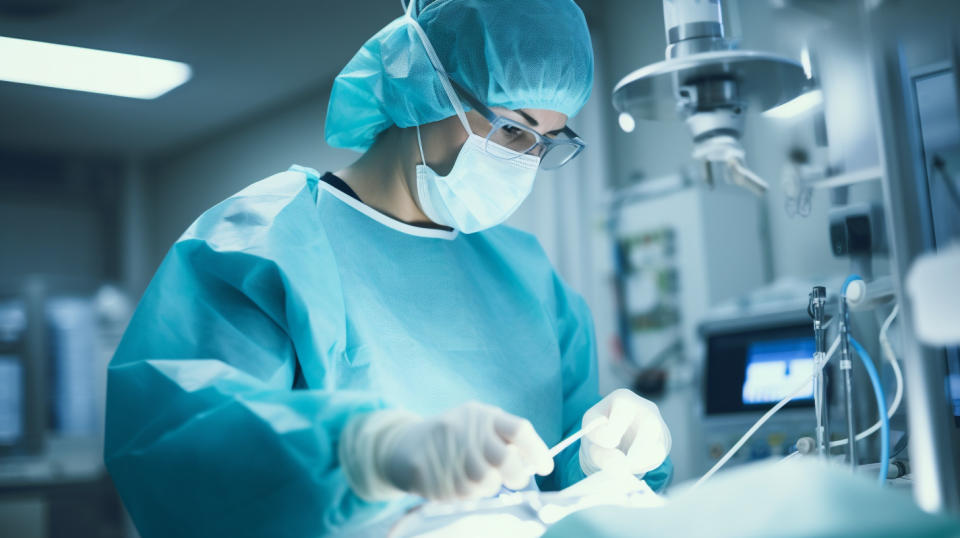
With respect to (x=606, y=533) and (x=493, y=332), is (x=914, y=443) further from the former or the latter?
(x=493, y=332)

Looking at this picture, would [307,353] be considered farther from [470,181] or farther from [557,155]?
[557,155]

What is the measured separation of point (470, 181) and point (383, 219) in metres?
0.17

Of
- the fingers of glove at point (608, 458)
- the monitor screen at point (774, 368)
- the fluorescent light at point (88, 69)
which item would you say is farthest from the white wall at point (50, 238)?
the fingers of glove at point (608, 458)

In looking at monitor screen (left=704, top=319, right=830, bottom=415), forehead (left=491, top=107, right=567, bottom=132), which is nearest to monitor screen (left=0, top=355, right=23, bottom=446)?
monitor screen (left=704, top=319, right=830, bottom=415)

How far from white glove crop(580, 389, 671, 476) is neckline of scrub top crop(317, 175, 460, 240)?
446 millimetres

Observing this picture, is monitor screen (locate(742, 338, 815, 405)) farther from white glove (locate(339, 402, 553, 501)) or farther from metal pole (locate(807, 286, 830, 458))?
white glove (locate(339, 402, 553, 501))

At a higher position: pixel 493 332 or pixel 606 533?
pixel 493 332

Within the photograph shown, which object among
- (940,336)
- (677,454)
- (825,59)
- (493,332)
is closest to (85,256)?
(677,454)

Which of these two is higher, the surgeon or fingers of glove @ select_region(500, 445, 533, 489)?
the surgeon

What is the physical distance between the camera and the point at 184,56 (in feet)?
14.5

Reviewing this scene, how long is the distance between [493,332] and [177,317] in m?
0.56

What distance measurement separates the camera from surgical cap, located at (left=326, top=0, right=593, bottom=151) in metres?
1.32

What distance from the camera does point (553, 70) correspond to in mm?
1339

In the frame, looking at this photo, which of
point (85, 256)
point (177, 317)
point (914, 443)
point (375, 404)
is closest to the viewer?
point (914, 443)
